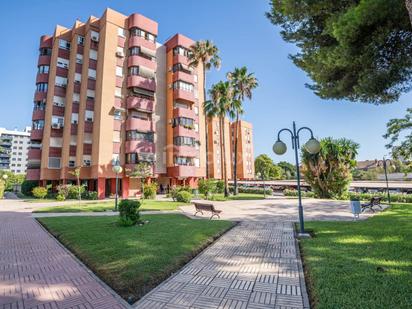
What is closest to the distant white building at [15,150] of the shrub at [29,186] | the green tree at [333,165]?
the shrub at [29,186]

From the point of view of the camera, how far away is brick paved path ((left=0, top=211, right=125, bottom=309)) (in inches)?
167

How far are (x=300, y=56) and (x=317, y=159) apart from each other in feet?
60.7

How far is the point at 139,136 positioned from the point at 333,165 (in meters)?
23.8

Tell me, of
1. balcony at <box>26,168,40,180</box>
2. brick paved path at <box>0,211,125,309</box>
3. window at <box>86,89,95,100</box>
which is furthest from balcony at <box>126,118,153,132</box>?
brick paved path at <box>0,211,125,309</box>

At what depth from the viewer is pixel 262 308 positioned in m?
3.90

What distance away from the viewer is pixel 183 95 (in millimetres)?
36250

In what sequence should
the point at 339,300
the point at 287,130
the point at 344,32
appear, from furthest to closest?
the point at 287,130, the point at 344,32, the point at 339,300

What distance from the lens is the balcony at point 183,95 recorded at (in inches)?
1414

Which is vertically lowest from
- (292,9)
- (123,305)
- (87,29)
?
(123,305)

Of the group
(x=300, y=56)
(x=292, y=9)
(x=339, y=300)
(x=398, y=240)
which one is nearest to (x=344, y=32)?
(x=292, y=9)

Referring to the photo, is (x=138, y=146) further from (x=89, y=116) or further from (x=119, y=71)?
(x=119, y=71)

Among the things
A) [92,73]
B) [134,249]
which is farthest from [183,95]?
[134,249]

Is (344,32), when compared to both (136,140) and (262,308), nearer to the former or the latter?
(262,308)

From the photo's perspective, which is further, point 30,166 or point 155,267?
point 30,166
